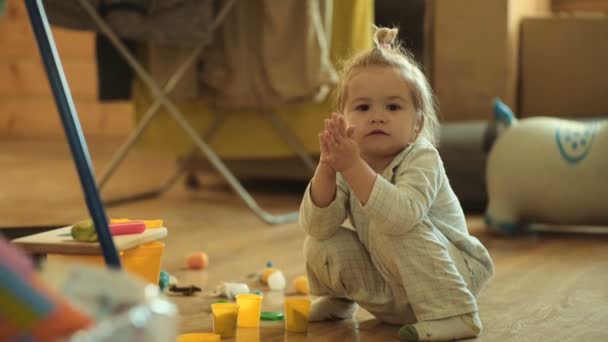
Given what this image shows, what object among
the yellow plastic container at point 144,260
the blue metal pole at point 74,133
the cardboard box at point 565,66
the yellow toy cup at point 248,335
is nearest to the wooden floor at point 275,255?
the yellow toy cup at point 248,335

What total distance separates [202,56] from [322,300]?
1331 mm

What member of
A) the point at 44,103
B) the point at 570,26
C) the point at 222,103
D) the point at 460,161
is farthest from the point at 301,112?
the point at 44,103

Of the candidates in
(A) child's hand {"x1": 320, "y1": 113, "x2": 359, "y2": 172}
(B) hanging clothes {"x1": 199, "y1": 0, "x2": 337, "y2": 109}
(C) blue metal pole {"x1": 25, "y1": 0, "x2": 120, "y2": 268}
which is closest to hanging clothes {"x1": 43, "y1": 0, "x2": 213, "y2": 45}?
(B) hanging clothes {"x1": 199, "y1": 0, "x2": 337, "y2": 109}

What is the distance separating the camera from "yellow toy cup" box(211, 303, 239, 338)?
1407mm

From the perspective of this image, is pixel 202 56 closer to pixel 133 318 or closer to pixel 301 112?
pixel 301 112

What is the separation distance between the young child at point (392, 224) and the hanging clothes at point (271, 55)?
1011mm

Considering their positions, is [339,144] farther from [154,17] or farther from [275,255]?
[154,17]

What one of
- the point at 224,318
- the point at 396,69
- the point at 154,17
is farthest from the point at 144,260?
the point at 154,17

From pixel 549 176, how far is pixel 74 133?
5.13 feet

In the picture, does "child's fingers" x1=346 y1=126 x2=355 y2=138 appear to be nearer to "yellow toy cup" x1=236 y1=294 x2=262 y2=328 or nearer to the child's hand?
the child's hand

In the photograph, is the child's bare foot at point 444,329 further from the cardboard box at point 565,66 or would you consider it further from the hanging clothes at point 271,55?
the cardboard box at point 565,66

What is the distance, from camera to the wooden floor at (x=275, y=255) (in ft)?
4.84

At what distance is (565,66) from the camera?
122 inches

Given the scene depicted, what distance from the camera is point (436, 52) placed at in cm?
315
